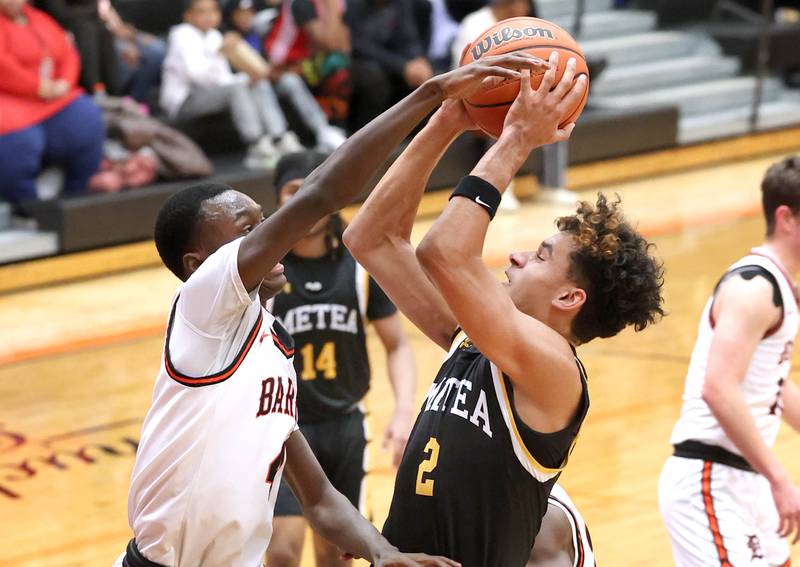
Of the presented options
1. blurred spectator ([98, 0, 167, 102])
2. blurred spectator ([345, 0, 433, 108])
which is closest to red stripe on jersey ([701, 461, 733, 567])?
blurred spectator ([345, 0, 433, 108])

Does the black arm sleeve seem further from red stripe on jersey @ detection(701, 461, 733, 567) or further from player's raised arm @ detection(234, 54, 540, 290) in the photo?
player's raised arm @ detection(234, 54, 540, 290)

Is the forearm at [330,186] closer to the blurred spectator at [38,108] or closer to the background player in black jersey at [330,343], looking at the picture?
the background player in black jersey at [330,343]

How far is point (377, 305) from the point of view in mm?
5184

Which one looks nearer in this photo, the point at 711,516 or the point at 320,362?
the point at 711,516

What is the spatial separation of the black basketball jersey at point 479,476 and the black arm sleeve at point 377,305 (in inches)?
71.9

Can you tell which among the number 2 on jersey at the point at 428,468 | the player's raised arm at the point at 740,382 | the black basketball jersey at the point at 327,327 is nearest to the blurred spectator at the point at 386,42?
the black basketball jersey at the point at 327,327

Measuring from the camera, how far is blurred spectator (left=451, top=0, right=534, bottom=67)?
39.1ft

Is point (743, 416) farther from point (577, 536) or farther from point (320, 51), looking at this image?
point (320, 51)

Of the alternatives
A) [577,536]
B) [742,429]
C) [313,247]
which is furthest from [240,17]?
[577,536]

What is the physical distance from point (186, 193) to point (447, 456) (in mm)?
899

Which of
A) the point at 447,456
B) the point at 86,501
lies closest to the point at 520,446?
the point at 447,456

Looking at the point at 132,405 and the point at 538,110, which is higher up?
the point at 538,110

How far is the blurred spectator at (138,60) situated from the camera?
12062 mm

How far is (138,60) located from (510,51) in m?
9.17
